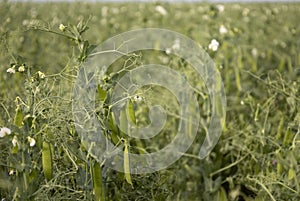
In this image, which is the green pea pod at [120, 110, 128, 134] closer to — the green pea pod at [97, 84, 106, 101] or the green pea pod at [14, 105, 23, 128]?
the green pea pod at [97, 84, 106, 101]

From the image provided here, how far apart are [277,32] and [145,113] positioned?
8.33 ft

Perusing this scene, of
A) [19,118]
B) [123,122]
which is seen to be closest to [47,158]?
[19,118]

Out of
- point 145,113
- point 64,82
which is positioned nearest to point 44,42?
point 145,113

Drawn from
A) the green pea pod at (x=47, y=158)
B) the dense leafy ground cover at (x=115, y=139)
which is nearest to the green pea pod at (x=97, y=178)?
the dense leafy ground cover at (x=115, y=139)

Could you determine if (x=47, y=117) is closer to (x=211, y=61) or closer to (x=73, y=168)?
(x=73, y=168)

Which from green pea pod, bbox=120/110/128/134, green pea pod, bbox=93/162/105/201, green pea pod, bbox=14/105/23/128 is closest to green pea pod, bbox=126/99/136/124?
green pea pod, bbox=120/110/128/134

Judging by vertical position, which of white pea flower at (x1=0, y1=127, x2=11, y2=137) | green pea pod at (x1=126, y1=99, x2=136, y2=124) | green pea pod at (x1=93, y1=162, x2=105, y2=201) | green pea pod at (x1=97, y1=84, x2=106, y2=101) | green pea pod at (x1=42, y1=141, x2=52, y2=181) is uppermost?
green pea pod at (x1=97, y1=84, x2=106, y2=101)

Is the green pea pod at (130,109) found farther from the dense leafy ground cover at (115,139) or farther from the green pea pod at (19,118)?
the green pea pod at (19,118)

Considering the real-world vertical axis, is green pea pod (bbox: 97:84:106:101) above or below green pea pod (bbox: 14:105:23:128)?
above

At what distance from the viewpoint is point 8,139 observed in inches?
48.6

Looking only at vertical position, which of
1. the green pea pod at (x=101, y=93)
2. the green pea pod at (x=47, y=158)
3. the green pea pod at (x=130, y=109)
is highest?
the green pea pod at (x=101, y=93)

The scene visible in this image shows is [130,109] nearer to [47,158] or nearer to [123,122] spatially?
[123,122]

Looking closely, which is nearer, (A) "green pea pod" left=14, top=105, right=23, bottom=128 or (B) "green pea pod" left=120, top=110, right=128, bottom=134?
(A) "green pea pod" left=14, top=105, right=23, bottom=128

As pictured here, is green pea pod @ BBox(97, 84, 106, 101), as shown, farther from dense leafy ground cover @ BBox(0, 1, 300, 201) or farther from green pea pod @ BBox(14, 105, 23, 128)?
green pea pod @ BBox(14, 105, 23, 128)
